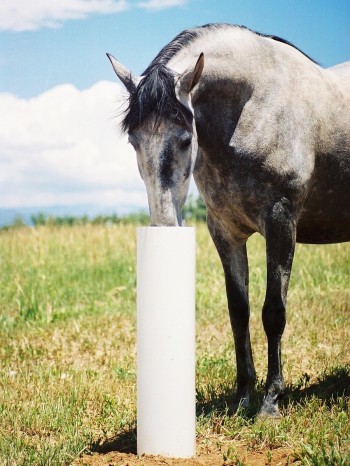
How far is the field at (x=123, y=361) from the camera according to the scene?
153 inches

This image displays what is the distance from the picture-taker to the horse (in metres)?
3.63

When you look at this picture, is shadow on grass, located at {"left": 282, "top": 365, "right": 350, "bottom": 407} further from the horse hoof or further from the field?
the horse hoof

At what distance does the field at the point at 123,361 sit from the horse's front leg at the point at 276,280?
0.18 m

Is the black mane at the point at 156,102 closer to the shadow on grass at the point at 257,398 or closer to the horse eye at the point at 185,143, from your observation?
the horse eye at the point at 185,143

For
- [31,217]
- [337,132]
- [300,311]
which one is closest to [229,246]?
[337,132]

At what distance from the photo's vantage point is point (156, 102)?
3578mm

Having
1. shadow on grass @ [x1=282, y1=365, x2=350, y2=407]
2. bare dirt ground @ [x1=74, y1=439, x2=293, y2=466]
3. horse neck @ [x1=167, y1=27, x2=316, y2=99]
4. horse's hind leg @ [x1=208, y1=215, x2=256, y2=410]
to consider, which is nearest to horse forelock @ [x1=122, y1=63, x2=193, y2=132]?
horse neck @ [x1=167, y1=27, x2=316, y2=99]

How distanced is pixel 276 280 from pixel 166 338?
3.78 ft

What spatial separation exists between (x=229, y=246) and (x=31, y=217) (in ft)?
45.9

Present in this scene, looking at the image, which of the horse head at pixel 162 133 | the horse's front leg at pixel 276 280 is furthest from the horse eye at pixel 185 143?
the horse's front leg at pixel 276 280

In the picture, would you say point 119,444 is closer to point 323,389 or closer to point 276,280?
point 276,280

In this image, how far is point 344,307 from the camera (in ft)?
26.4

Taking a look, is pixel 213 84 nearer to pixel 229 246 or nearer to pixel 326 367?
pixel 229 246

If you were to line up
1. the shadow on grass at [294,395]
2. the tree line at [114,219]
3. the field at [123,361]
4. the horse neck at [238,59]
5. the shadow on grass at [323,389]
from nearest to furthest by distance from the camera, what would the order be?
the field at [123,361]
the horse neck at [238,59]
the shadow on grass at [294,395]
the shadow on grass at [323,389]
the tree line at [114,219]
